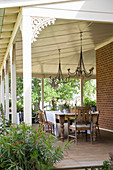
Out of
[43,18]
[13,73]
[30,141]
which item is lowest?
[30,141]

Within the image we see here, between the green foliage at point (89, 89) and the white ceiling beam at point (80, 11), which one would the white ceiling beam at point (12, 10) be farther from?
the green foliage at point (89, 89)

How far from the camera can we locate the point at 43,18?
467 centimetres

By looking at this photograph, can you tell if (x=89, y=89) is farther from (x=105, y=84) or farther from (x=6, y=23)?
(x=6, y=23)

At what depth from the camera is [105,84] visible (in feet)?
31.6

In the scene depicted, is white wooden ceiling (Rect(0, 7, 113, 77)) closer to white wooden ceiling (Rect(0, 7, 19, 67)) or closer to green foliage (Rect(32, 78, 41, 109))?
white wooden ceiling (Rect(0, 7, 19, 67))

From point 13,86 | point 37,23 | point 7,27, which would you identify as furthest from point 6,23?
point 13,86

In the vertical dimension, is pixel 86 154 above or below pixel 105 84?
below

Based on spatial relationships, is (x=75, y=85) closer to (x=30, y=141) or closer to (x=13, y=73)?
(x=13, y=73)

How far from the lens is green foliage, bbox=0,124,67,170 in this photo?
3668 mm

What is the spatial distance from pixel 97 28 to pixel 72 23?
1294mm

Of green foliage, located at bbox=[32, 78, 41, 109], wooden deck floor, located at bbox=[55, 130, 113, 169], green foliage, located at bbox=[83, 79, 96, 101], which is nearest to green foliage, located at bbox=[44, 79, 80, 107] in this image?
green foliage, located at bbox=[32, 78, 41, 109]

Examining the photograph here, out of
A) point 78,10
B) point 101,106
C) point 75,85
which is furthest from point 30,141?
point 75,85

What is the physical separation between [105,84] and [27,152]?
20.8ft

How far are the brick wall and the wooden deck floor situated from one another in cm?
203
